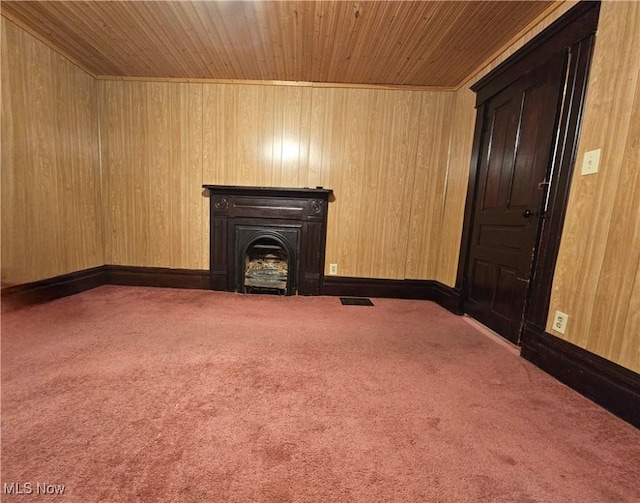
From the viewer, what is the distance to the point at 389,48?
2.18m

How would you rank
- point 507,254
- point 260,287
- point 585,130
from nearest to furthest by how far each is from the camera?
point 585,130, point 507,254, point 260,287

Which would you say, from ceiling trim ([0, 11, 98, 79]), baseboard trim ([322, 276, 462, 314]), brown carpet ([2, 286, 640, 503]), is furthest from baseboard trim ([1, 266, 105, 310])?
baseboard trim ([322, 276, 462, 314])

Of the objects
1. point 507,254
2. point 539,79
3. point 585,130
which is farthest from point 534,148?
point 507,254

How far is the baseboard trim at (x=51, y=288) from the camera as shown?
6.95ft

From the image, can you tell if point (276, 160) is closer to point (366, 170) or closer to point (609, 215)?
point (366, 170)

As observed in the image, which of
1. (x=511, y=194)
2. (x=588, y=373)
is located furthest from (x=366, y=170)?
(x=588, y=373)

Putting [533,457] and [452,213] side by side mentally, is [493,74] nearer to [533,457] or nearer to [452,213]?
[452,213]

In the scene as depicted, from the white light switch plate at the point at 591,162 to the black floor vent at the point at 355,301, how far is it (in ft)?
6.20

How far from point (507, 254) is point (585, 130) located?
35.1 inches

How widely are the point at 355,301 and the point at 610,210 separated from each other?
6.53ft

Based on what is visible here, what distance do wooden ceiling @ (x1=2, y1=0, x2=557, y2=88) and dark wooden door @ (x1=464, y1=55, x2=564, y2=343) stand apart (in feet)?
1.62

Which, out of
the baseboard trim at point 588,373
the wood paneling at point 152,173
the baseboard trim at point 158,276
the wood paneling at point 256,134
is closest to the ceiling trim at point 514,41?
the wood paneling at point 256,134

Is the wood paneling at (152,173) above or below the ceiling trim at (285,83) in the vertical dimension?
below

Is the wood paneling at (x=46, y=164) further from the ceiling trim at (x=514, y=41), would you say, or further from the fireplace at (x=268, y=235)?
the ceiling trim at (x=514, y=41)
